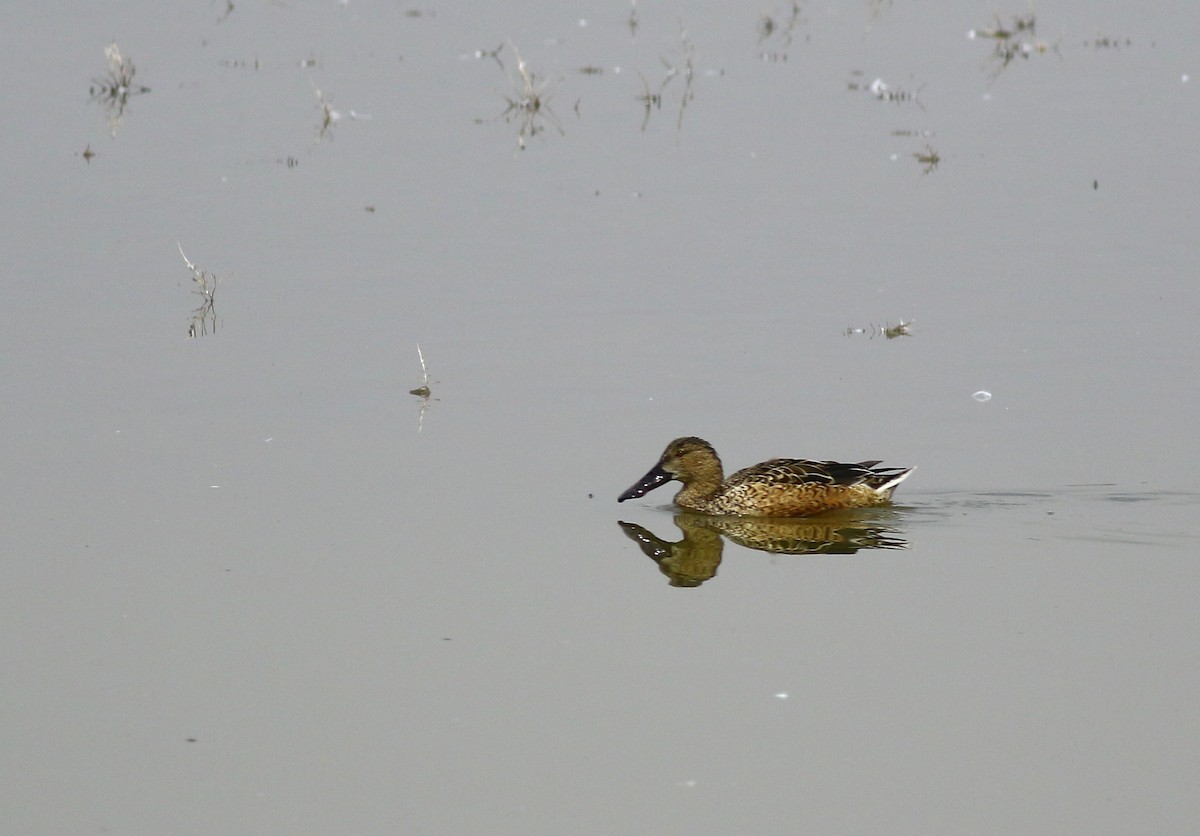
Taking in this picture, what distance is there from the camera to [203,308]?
1300cm

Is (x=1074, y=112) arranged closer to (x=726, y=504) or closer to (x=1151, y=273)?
(x=1151, y=273)

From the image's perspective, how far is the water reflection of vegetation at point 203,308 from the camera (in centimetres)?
1264

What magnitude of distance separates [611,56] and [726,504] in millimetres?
13362

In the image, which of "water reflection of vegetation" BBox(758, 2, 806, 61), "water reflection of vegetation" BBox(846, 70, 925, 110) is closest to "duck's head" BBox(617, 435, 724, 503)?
"water reflection of vegetation" BBox(846, 70, 925, 110)

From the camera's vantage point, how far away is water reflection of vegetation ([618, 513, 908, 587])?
9516 millimetres

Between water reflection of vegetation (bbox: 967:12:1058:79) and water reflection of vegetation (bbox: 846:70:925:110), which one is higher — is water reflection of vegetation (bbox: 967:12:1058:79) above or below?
above

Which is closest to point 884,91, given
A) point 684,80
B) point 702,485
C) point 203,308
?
point 684,80

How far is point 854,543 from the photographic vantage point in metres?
9.82

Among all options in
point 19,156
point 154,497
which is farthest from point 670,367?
point 19,156

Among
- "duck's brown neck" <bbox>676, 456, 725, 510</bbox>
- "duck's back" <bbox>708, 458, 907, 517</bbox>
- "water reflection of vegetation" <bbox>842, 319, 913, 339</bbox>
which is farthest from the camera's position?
"water reflection of vegetation" <bbox>842, 319, 913, 339</bbox>

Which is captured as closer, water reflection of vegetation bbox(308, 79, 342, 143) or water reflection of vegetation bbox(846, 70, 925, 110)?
water reflection of vegetation bbox(308, 79, 342, 143)

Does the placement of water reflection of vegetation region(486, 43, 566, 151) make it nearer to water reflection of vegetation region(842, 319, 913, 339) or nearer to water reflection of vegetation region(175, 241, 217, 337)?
water reflection of vegetation region(175, 241, 217, 337)

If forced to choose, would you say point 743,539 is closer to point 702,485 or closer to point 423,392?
point 702,485

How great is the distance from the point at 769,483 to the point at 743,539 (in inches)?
12.8
